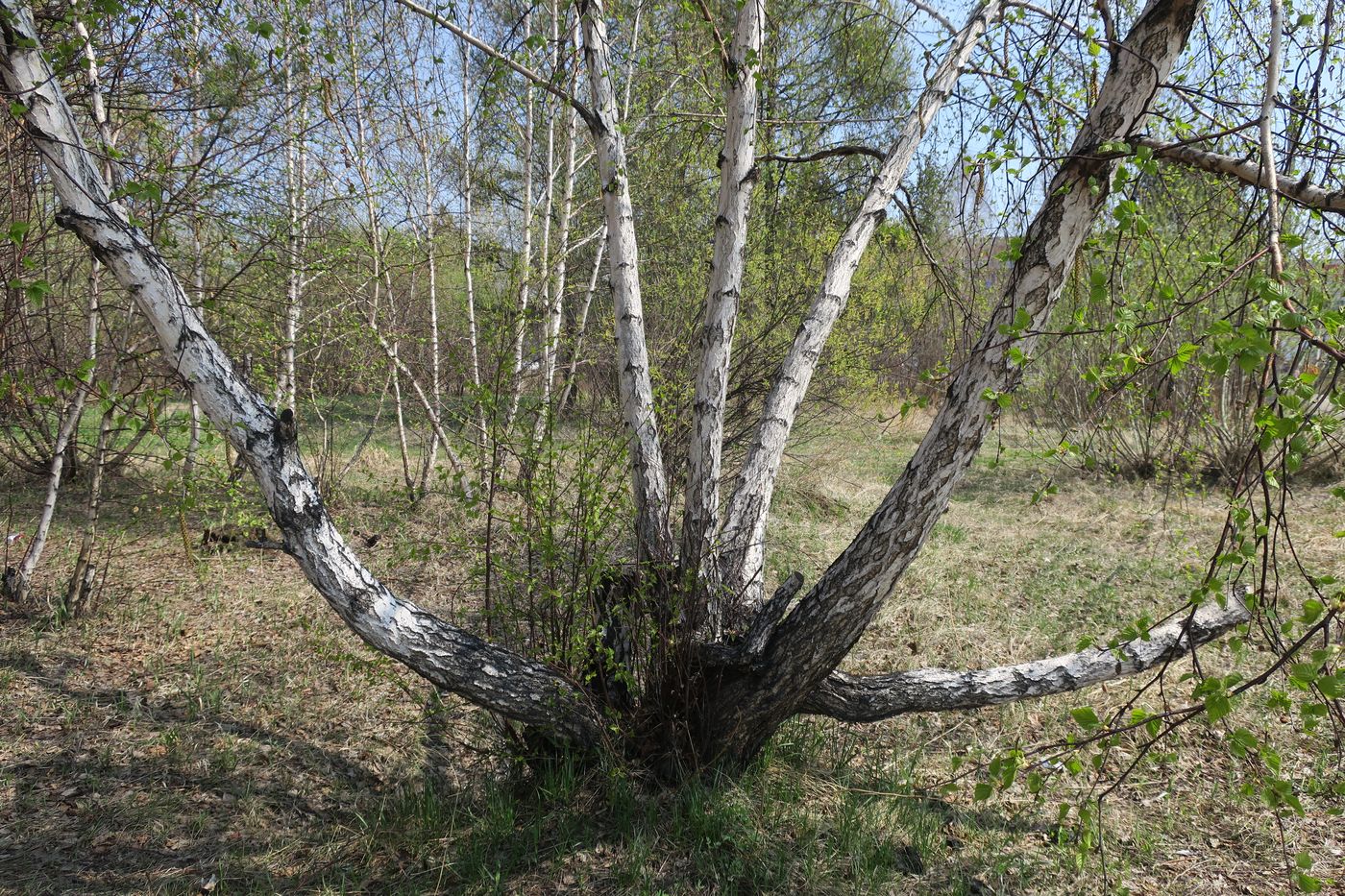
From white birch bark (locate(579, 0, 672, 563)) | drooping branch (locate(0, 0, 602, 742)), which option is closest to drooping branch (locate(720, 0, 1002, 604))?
white birch bark (locate(579, 0, 672, 563))

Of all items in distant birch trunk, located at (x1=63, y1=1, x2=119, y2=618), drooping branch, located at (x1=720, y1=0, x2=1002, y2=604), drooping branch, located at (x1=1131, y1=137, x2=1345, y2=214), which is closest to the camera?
drooping branch, located at (x1=1131, y1=137, x2=1345, y2=214)

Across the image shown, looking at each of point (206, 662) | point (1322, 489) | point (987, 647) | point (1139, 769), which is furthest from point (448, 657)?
point (1322, 489)

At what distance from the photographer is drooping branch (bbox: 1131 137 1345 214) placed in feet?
5.68

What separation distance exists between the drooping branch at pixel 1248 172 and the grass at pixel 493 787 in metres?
0.88

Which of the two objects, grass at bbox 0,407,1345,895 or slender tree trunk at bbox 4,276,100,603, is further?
slender tree trunk at bbox 4,276,100,603

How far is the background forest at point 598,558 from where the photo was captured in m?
2.00

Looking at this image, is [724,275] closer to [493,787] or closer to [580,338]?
[493,787]

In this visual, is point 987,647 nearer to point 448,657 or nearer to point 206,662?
point 448,657

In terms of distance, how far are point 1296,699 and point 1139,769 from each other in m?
1.15

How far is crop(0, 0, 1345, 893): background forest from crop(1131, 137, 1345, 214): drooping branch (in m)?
0.02

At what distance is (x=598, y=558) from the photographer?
283cm

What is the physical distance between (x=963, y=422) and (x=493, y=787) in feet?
7.24

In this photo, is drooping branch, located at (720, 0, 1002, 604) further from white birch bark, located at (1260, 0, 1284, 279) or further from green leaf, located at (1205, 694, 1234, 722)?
green leaf, located at (1205, 694, 1234, 722)

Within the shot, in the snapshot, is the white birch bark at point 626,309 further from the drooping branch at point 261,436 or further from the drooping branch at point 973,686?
the drooping branch at point 973,686
